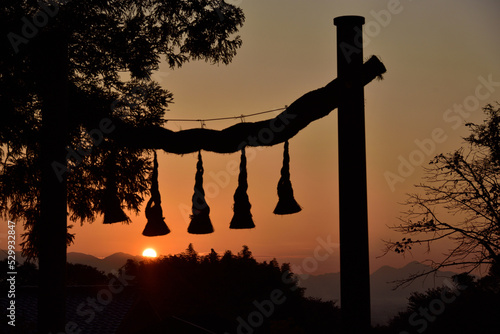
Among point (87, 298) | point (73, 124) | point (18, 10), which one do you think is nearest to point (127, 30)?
point (18, 10)

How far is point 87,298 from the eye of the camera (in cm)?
2172

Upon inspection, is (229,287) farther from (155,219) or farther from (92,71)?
(155,219)

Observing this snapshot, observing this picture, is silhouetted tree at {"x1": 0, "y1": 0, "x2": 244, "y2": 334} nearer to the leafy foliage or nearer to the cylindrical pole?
the leafy foliage

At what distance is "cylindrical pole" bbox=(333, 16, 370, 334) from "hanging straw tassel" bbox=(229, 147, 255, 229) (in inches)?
67.8

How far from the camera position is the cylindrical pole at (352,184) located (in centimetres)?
594

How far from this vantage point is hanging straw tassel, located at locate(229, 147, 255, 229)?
7500mm

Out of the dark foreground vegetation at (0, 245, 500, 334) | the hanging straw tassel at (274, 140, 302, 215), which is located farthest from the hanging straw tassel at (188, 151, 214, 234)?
the dark foreground vegetation at (0, 245, 500, 334)

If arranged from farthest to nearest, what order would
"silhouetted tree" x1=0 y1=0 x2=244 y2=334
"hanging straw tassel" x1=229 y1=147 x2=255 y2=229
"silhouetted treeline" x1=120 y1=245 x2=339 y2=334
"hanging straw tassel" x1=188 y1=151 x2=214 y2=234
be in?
1. "silhouetted treeline" x1=120 y1=245 x2=339 y2=334
2. "silhouetted tree" x1=0 y1=0 x2=244 y2=334
3. "hanging straw tassel" x1=188 y1=151 x2=214 y2=234
4. "hanging straw tassel" x1=229 y1=147 x2=255 y2=229

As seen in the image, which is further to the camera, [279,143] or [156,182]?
[156,182]

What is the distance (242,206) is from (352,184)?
1.90m

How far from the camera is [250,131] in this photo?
7176 millimetres

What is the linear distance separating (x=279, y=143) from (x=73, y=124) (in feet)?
10.5

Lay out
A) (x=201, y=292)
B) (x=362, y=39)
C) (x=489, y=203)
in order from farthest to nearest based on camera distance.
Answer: (x=201, y=292) → (x=489, y=203) → (x=362, y=39)

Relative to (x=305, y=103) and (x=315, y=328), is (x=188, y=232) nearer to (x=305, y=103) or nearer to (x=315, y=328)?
(x=305, y=103)
